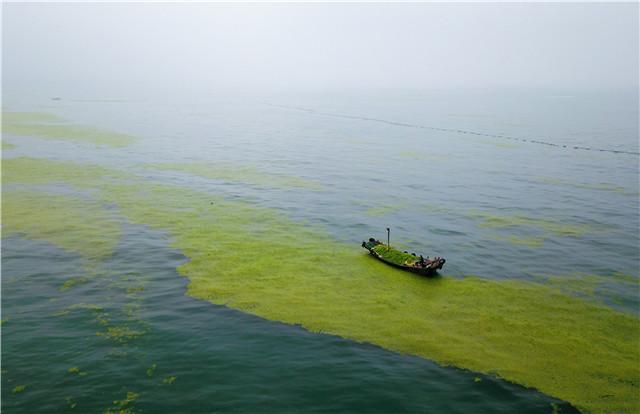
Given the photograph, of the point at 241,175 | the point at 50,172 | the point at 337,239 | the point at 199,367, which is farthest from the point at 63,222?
the point at 241,175

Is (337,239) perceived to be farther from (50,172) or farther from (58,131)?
(58,131)

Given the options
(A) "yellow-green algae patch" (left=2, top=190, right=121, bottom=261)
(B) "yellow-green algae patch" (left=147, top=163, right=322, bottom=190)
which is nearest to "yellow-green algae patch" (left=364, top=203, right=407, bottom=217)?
(B) "yellow-green algae patch" (left=147, top=163, right=322, bottom=190)

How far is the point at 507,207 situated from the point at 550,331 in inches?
1330

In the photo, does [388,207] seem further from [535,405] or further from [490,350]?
[535,405]

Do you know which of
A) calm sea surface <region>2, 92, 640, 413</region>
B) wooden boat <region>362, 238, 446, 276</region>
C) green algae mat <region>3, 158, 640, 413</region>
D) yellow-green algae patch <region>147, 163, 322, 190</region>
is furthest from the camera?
yellow-green algae patch <region>147, 163, 322, 190</region>

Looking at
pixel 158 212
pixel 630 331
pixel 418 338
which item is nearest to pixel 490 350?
pixel 418 338

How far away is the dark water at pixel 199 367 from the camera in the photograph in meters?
22.1

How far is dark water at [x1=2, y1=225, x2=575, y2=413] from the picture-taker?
2206 cm

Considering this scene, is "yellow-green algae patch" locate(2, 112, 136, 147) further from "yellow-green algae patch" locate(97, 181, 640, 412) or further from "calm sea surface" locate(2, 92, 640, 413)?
"yellow-green algae patch" locate(97, 181, 640, 412)

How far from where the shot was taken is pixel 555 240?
158 feet

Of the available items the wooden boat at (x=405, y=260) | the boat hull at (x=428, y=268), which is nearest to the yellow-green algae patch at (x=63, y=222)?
the wooden boat at (x=405, y=260)

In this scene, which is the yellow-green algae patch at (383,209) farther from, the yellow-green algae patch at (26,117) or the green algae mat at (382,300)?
the yellow-green algae patch at (26,117)

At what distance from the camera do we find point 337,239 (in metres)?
45.6

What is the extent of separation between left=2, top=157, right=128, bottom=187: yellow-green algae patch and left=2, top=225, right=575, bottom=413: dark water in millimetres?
34678
